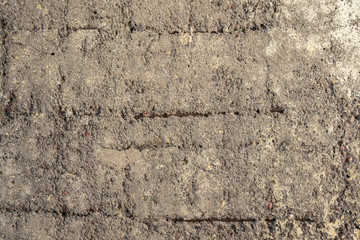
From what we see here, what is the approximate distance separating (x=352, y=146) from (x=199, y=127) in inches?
34.2

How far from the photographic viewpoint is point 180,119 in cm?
200

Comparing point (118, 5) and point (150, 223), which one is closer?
point (150, 223)

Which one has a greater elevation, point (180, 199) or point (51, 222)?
point (180, 199)

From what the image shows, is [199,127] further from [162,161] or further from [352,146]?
[352,146]

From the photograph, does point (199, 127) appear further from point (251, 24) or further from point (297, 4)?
point (297, 4)

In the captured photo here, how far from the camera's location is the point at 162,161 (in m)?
1.97

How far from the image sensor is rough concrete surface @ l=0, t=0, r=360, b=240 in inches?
75.9

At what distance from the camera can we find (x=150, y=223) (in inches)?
76.3

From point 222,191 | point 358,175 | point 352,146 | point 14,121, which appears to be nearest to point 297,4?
point 352,146

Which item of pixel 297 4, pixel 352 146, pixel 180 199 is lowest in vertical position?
pixel 180 199

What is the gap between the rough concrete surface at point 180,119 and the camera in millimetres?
1929

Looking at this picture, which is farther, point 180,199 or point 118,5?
point 118,5

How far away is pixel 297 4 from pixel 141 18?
3.08ft

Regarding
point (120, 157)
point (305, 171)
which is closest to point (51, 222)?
point (120, 157)
